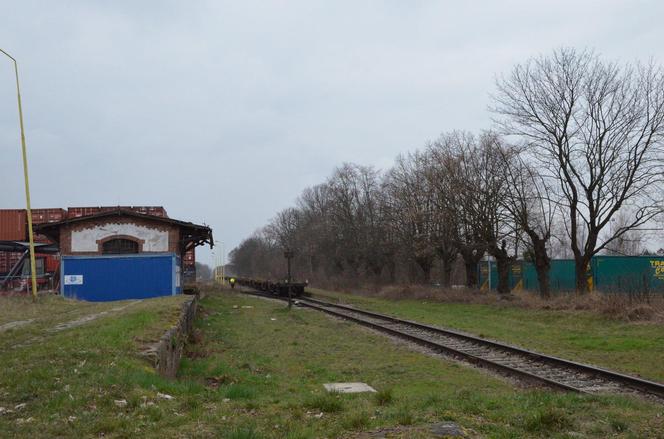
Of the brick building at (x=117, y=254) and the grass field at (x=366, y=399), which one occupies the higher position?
the brick building at (x=117, y=254)

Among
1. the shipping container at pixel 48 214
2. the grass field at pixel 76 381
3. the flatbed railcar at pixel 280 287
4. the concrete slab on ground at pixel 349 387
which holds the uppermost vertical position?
the shipping container at pixel 48 214

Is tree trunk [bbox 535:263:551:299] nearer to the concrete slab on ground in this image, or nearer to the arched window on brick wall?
the concrete slab on ground

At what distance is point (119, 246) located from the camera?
97.3 feet

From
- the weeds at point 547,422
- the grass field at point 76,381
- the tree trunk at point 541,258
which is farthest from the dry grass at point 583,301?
the grass field at point 76,381

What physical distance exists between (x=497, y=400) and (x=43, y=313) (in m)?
14.8

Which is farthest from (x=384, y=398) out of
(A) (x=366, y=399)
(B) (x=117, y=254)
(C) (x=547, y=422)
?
(B) (x=117, y=254)

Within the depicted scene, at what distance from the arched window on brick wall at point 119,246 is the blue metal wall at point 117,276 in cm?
96

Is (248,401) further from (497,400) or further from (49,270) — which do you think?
(49,270)

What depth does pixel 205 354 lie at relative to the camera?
13.2 meters

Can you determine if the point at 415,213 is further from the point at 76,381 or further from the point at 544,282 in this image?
the point at 76,381

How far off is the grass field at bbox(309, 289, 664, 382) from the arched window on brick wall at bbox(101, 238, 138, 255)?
Answer: 1349 centimetres

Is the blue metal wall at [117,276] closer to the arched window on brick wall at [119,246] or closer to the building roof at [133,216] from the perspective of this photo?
the arched window on brick wall at [119,246]

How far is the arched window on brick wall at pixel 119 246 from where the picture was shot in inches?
1163

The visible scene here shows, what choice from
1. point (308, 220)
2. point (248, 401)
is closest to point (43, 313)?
point (248, 401)
